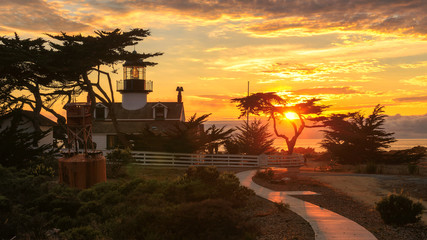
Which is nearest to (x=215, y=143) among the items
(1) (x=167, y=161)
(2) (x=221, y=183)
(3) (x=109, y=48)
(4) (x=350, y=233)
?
(1) (x=167, y=161)

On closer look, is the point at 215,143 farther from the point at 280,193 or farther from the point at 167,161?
the point at 280,193

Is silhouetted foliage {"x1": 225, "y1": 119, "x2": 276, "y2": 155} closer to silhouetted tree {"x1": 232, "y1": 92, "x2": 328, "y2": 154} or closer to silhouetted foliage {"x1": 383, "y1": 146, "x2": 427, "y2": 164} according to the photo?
silhouetted tree {"x1": 232, "y1": 92, "x2": 328, "y2": 154}

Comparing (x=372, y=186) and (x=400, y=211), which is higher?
(x=400, y=211)

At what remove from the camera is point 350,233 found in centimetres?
1011

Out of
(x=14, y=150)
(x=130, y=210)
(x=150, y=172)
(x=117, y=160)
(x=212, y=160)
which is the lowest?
(x=130, y=210)

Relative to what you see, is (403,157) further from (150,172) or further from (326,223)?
(326,223)

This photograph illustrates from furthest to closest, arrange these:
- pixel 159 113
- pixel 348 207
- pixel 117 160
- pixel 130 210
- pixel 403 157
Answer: pixel 159 113
pixel 403 157
pixel 117 160
pixel 348 207
pixel 130 210

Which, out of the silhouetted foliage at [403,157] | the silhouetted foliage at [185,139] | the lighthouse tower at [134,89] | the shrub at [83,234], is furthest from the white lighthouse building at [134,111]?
the shrub at [83,234]

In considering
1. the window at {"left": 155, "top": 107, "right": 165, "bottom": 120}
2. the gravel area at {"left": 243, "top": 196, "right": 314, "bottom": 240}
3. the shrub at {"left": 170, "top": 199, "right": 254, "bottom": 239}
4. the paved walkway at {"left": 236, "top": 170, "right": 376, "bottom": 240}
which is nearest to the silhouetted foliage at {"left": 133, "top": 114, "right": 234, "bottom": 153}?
the window at {"left": 155, "top": 107, "right": 165, "bottom": 120}

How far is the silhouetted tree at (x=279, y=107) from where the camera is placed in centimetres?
3541

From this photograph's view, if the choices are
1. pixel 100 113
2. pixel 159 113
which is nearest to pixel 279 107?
pixel 159 113

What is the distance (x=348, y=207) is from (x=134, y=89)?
33496 millimetres

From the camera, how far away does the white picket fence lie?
2877 centimetres

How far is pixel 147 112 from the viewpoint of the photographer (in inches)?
1729
